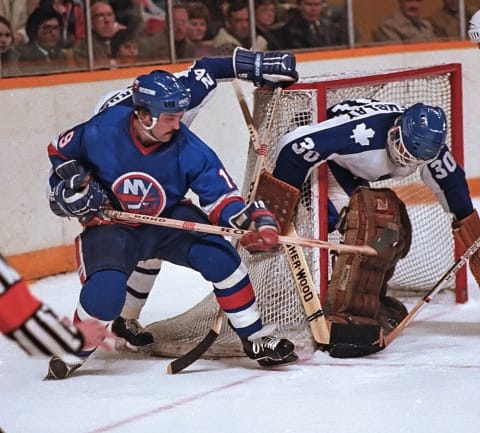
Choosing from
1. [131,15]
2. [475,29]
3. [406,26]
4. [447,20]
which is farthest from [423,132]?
[447,20]

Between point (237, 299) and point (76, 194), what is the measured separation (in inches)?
22.5

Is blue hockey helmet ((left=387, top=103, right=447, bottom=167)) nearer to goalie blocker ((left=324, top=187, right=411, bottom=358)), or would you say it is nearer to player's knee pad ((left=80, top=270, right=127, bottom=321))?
goalie blocker ((left=324, top=187, right=411, bottom=358))

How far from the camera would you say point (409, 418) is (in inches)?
140

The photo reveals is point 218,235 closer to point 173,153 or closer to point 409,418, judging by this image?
point 173,153

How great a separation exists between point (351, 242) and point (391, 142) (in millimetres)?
339

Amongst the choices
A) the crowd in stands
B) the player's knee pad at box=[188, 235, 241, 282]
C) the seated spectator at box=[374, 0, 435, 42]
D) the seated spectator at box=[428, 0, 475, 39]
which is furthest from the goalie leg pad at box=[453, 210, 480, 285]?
the seated spectator at box=[428, 0, 475, 39]

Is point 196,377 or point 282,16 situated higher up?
point 282,16

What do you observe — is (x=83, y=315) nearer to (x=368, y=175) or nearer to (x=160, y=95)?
(x=160, y=95)

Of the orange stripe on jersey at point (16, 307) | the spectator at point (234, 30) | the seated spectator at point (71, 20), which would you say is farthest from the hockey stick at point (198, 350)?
the spectator at point (234, 30)

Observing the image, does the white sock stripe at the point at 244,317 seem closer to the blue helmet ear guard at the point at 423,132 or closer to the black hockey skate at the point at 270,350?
the black hockey skate at the point at 270,350

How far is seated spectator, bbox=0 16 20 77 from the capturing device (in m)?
5.72

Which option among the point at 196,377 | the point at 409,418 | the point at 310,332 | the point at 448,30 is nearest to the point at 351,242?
the point at 310,332

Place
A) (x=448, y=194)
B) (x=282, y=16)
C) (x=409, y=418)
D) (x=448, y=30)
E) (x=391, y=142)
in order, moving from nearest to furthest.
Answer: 1. (x=409, y=418)
2. (x=391, y=142)
3. (x=448, y=194)
4. (x=282, y=16)
5. (x=448, y=30)

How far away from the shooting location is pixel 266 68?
4438 millimetres
